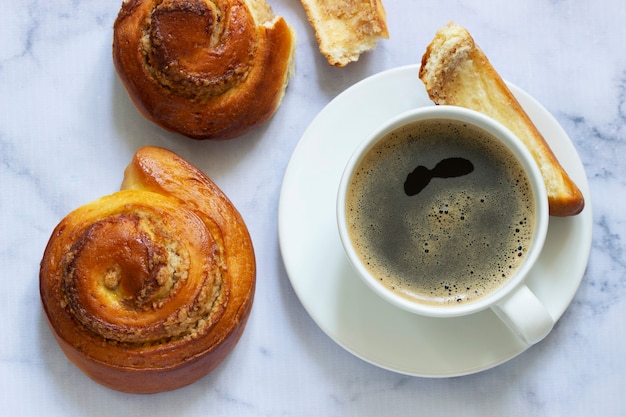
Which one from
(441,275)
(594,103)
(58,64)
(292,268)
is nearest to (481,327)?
(441,275)

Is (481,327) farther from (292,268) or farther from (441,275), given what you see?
(292,268)

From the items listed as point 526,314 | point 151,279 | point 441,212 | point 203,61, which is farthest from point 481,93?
point 151,279

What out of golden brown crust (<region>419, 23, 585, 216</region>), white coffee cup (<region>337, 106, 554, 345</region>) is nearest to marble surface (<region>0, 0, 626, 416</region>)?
golden brown crust (<region>419, 23, 585, 216</region>)

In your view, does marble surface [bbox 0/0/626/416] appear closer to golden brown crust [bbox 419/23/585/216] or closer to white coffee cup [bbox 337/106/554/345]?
golden brown crust [bbox 419/23/585/216]

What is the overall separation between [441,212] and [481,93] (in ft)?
0.90

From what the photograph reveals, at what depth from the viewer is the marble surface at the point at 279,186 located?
5.98ft

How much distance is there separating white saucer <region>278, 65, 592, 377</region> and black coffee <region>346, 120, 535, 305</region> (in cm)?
16

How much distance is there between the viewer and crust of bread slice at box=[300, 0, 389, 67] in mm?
1771

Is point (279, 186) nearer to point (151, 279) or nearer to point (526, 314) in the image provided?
point (151, 279)

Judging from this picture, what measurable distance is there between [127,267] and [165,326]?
0.14 metres

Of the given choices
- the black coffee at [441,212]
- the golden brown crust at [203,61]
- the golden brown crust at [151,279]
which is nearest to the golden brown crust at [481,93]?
the black coffee at [441,212]

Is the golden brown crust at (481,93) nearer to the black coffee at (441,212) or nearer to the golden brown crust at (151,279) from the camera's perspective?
the black coffee at (441,212)

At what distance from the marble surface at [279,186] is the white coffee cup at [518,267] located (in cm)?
35

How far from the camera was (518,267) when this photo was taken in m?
1.52
